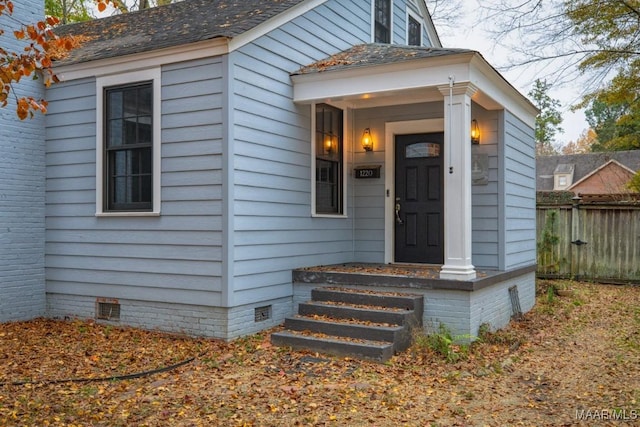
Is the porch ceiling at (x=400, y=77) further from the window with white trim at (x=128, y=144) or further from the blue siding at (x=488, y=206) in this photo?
the window with white trim at (x=128, y=144)

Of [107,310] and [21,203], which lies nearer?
[107,310]

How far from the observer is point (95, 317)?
Result: 7.47 meters

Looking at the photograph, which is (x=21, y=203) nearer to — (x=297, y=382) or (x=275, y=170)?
(x=275, y=170)

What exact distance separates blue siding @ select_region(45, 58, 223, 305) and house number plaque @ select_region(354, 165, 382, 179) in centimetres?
289

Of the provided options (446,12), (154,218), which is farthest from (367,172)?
(446,12)

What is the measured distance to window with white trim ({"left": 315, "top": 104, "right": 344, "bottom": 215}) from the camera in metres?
8.27

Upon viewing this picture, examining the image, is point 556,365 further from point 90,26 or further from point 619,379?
point 90,26

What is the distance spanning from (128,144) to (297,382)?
382 cm

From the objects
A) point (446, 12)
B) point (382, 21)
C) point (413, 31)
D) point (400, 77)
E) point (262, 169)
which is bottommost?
point (262, 169)

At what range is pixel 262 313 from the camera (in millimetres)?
7078

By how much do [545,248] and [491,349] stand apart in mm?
Answer: 6621

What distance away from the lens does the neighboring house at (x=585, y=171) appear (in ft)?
115

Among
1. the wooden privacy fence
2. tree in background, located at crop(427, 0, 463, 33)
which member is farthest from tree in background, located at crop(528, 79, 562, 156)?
the wooden privacy fence

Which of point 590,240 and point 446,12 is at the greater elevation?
point 446,12
